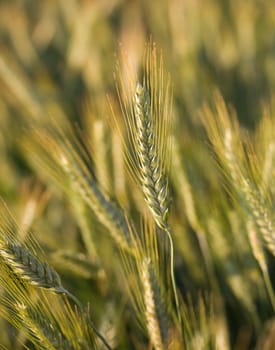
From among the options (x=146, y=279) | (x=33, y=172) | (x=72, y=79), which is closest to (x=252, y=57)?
(x=72, y=79)

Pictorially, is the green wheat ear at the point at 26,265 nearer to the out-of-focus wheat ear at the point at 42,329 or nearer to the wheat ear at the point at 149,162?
the out-of-focus wheat ear at the point at 42,329

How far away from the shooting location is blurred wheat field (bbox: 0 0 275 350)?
3.16 feet

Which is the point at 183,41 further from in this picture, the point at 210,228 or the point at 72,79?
the point at 210,228

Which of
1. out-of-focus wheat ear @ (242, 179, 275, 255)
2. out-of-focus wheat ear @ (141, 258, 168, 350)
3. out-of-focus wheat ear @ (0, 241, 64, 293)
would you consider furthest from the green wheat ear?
out-of-focus wheat ear @ (242, 179, 275, 255)

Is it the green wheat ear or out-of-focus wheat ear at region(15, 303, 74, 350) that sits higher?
the green wheat ear

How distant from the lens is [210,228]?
131cm

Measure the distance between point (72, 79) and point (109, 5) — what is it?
107cm

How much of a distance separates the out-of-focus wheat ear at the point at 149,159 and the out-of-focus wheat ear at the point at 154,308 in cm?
11

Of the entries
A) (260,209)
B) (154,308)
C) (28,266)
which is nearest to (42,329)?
(28,266)

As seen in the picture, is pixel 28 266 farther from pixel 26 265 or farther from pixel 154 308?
pixel 154 308

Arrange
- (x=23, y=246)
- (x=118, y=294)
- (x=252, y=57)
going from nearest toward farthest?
(x=23, y=246)
(x=118, y=294)
(x=252, y=57)

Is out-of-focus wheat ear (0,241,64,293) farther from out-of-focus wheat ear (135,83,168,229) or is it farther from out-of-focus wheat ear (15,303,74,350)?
out-of-focus wheat ear (135,83,168,229)

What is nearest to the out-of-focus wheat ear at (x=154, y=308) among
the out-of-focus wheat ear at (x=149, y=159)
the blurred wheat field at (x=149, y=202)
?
the blurred wheat field at (x=149, y=202)

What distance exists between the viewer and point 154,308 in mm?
990
